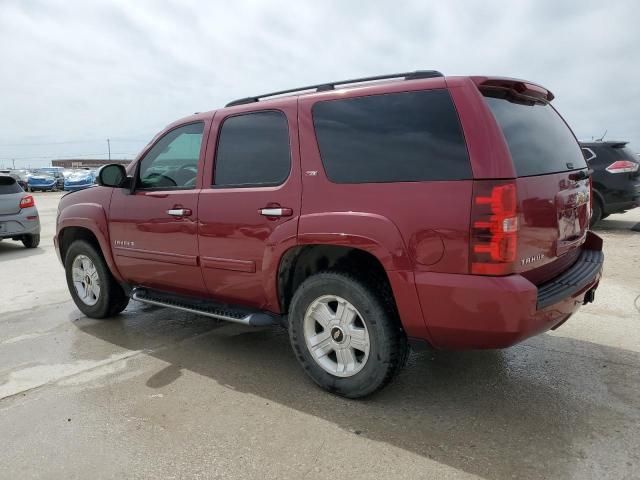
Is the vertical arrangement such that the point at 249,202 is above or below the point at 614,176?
below

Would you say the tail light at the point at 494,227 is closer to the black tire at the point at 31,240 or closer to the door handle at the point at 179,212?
the door handle at the point at 179,212

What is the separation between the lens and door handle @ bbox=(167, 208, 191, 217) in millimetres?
3858

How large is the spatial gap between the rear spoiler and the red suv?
1 cm

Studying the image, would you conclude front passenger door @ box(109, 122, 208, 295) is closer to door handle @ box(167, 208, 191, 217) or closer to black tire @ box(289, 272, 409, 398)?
door handle @ box(167, 208, 191, 217)

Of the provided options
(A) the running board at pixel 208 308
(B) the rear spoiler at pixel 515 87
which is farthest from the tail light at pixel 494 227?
(A) the running board at pixel 208 308

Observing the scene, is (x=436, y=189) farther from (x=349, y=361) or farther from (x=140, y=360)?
(x=140, y=360)

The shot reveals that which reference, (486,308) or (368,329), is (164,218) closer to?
(368,329)

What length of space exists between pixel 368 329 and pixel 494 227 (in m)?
0.97

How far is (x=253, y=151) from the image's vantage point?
3623mm

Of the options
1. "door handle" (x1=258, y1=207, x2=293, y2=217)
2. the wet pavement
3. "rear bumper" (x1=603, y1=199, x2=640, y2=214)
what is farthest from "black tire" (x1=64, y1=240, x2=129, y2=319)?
"rear bumper" (x1=603, y1=199, x2=640, y2=214)

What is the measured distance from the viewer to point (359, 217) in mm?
2943

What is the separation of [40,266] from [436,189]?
7.51 metres

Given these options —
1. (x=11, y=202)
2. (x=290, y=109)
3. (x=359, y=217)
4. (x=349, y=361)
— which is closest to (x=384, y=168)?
(x=359, y=217)

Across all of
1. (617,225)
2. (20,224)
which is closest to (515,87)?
(617,225)
